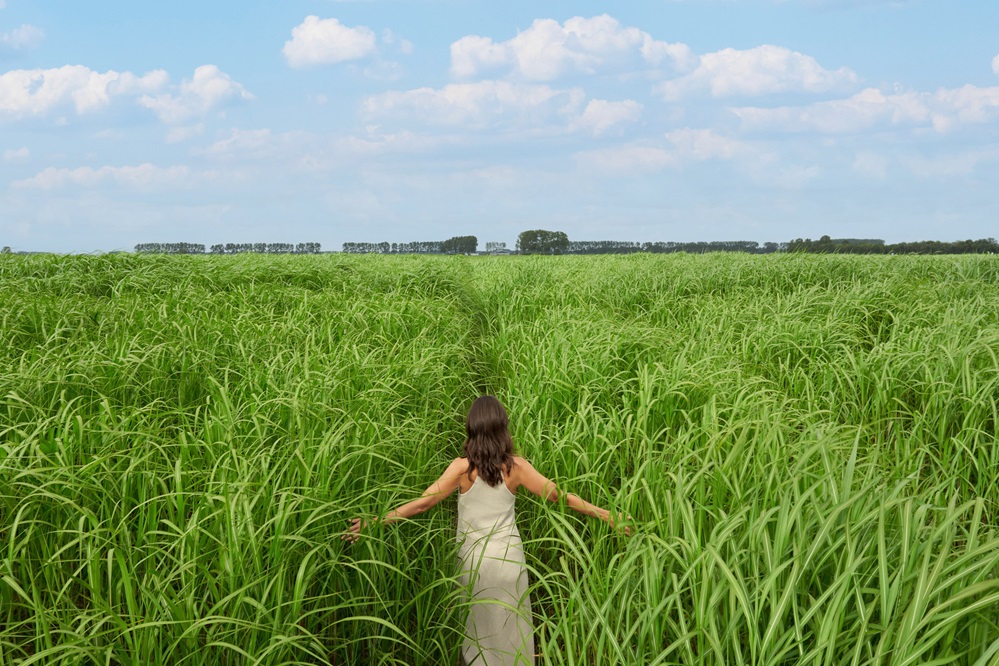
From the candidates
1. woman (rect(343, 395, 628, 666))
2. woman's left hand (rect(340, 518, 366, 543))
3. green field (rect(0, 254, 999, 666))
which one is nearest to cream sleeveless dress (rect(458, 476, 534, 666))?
woman (rect(343, 395, 628, 666))

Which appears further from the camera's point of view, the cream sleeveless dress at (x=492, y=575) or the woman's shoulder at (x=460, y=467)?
the woman's shoulder at (x=460, y=467)

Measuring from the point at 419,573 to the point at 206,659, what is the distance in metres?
1.02

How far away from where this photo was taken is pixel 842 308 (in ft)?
20.2

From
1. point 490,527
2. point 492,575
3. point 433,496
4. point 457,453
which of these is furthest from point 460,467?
point 457,453

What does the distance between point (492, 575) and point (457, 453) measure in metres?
1.79

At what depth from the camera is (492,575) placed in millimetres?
2510

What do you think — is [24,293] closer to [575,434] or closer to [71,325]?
[71,325]

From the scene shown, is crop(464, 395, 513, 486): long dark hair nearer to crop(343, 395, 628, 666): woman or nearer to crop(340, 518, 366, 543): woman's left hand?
crop(343, 395, 628, 666): woman

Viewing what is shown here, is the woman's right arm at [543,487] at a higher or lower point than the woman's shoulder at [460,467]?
lower

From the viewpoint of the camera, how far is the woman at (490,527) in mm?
2479

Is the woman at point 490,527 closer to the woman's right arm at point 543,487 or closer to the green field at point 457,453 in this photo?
the woman's right arm at point 543,487

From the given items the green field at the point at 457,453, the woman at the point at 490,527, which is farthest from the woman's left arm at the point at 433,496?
the green field at the point at 457,453

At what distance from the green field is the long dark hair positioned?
1.20 ft

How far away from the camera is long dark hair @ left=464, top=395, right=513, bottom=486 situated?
2572mm
